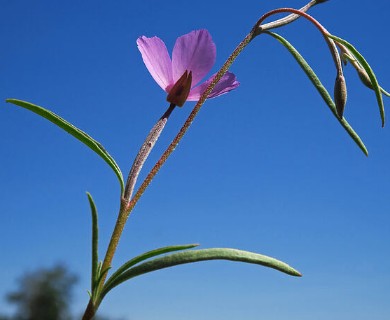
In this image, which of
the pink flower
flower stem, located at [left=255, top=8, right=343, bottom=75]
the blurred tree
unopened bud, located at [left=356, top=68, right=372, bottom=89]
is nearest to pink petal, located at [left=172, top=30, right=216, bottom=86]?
the pink flower

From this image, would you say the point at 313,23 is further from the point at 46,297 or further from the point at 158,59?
the point at 46,297

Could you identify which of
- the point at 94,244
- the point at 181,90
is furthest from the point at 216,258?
the point at 181,90

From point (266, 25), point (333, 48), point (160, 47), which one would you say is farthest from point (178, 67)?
point (333, 48)

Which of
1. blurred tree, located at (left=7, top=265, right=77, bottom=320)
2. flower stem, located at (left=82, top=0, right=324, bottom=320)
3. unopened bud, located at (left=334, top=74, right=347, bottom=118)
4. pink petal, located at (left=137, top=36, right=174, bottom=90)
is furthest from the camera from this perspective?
blurred tree, located at (left=7, top=265, right=77, bottom=320)

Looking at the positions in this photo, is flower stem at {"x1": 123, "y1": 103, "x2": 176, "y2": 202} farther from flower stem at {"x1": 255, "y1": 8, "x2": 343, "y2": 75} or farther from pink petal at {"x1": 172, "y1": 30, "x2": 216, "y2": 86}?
flower stem at {"x1": 255, "y1": 8, "x2": 343, "y2": 75}

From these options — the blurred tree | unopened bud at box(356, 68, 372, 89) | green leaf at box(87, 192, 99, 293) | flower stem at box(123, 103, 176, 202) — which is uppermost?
the blurred tree

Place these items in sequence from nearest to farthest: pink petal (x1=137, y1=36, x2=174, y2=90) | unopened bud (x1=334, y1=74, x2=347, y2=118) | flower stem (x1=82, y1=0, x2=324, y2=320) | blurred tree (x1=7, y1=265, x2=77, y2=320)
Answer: flower stem (x1=82, y1=0, x2=324, y2=320) → unopened bud (x1=334, y1=74, x2=347, y2=118) → pink petal (x1=137, y1=36, x2=174, y2=90) → blurred tree (x1=7, y1=265, x2=77, y2=320)

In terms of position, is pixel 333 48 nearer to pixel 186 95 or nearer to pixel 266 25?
pixel 266 25
